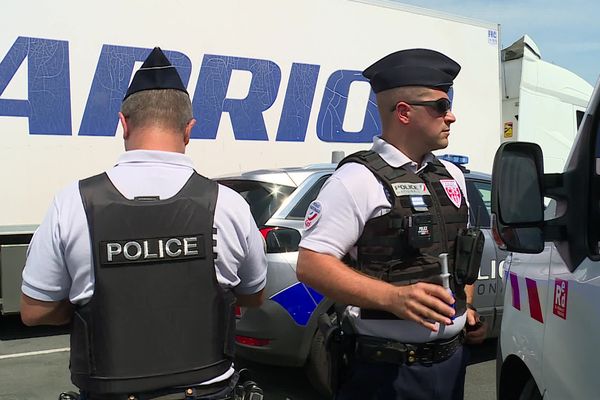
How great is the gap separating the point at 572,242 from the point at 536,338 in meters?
0.61

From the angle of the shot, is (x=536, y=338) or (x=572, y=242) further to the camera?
(x=536, y=338)

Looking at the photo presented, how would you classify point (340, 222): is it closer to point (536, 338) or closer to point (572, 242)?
point (572, 242)

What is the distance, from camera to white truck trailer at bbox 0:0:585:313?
17.8ft

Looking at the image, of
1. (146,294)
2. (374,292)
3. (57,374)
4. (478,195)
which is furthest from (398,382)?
(57,374)

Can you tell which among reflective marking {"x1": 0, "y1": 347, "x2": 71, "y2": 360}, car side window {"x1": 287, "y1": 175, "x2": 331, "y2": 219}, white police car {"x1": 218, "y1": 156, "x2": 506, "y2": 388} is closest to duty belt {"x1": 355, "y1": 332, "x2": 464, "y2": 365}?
white police car {"x1": 218, "y1": 156, "x2": 506, "y2": 388}

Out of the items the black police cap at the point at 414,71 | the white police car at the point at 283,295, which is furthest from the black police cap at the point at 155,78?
the white police car at the point at 283,295

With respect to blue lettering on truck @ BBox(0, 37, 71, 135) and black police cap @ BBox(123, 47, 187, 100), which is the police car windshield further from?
black police cap @ BBox(123, 47, 187, 100)

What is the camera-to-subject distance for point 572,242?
5.52 feet

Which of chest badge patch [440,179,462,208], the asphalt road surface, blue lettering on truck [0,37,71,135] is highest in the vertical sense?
blue lettering on truck [0,37,71,135]

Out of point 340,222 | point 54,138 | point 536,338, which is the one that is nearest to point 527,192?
point 340,222

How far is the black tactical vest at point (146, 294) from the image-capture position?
155 cm

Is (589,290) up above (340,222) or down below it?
below

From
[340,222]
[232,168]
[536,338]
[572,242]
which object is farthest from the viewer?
[232,168]

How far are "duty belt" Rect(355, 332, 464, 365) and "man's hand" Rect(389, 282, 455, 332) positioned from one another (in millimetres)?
206
